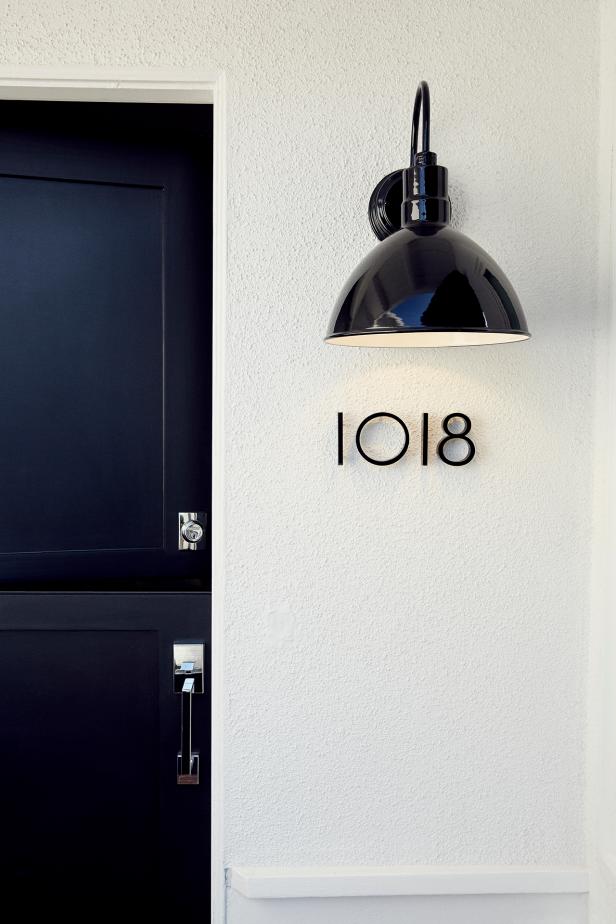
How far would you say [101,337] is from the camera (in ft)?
6.36

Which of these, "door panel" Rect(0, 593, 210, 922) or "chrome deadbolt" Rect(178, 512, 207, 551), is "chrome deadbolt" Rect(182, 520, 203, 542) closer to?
"chrome deadbolt" Rect(178, 512, 207, 551)

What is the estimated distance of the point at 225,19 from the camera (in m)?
1.76

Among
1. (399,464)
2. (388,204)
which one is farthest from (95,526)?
(388,204)

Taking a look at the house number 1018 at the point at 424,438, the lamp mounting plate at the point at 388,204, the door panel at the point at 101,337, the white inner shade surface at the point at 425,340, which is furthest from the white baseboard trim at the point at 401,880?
the lamp mounting plate at the point at 388,204

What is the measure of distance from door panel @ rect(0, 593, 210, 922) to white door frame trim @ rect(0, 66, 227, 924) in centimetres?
10

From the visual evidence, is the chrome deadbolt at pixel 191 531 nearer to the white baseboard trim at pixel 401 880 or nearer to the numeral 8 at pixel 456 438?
the numeral 8 at pixel 456 438

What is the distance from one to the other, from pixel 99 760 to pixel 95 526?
572 millimetres

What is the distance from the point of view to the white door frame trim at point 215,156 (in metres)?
1.74

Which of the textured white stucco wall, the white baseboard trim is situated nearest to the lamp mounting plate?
the textured white stucco wall

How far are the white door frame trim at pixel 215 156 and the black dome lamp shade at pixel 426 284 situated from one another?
484mm

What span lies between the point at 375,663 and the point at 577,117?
1.34m

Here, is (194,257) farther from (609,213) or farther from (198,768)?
(198,768)

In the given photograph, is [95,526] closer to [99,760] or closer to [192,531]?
[192,531]

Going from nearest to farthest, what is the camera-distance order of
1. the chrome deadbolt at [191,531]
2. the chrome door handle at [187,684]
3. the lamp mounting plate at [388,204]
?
the lamp mounting plate at [388,204], the chrome door handle at [187,684], the chrome deadbolt at [191,531]
